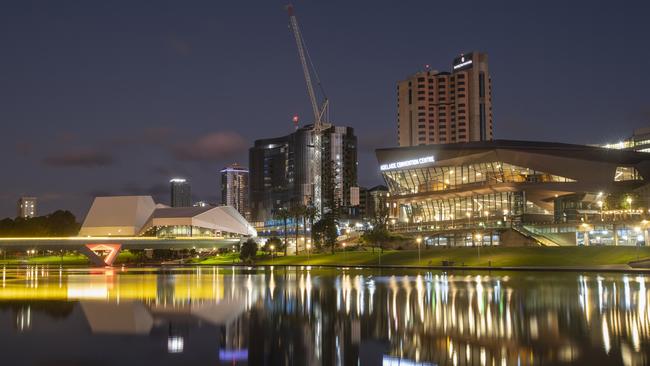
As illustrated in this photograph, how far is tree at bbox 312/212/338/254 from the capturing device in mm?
153500

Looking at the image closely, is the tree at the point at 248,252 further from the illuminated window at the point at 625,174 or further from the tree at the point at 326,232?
the illuminated window at the point at 625,174

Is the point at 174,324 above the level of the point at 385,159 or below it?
below

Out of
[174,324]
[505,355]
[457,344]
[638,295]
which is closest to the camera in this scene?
[505,355]

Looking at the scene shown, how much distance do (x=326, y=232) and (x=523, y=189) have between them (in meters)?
44.5

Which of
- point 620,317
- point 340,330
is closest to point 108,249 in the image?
point 340,330

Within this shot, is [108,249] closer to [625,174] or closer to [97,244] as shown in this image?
[97,244]

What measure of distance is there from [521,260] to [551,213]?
53420mm

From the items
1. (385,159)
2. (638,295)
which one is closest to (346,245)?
(385,159)

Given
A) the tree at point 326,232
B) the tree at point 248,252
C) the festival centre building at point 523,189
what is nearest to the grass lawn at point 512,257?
the festival centre building at point 523,189

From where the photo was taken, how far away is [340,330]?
26516mm

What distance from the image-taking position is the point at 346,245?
17225 cm

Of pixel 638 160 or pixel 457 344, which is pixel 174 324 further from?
pixel 638 160

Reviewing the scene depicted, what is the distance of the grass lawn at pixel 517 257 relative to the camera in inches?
3339

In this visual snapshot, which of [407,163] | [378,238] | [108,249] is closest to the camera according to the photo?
[378,238]
